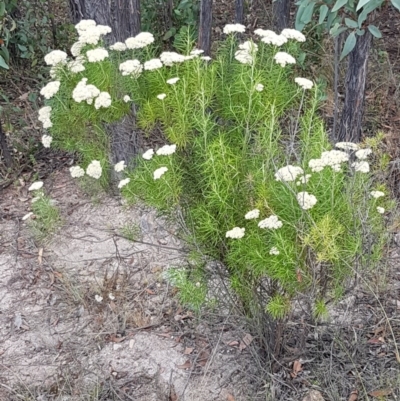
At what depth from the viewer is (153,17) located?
620 cm

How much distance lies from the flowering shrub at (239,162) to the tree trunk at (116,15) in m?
1.68

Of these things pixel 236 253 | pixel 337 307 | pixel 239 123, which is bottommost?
pixel 337 307

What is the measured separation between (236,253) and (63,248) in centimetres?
220

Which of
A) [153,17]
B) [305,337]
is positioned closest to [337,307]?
[305,337]

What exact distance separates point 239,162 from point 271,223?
352mm

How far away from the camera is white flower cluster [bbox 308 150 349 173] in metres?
2.10

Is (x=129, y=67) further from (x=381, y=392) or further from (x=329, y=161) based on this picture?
(x=381, y=392)

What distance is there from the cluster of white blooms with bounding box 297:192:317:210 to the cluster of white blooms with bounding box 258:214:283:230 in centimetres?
11

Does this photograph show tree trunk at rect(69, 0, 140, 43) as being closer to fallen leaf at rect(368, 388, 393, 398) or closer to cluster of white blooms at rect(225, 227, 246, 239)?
cluster of white blooms at rect(225, 227, 246, 239)

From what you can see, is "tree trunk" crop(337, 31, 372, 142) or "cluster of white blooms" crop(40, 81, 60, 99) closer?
"cluster of white blooms" crop(40, 81, 60, 99)

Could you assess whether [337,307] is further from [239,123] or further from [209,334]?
[239,123]

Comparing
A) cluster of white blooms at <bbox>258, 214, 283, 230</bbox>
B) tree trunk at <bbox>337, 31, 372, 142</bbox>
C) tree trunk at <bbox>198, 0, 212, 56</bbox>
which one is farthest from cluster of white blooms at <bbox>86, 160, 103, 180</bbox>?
tree trunk at <bbox>198, 0, 212, 56</bbox>

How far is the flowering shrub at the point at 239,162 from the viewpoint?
221 cm

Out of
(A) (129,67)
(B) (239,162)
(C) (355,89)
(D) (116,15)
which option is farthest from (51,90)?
(C) (355,89)
